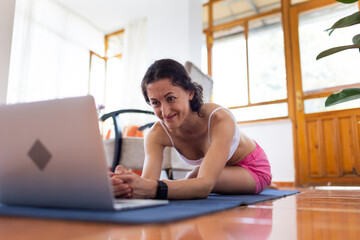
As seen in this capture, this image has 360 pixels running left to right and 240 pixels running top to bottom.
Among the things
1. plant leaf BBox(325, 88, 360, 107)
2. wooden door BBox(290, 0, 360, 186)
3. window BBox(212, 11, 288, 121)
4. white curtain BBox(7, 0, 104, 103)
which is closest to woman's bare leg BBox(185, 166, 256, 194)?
plant leaf BBox(325, 88, 360, 107)

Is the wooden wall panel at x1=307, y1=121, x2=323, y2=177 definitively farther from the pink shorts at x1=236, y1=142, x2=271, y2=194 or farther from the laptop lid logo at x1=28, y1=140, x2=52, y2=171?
the laptop lid logo at x1=28, y1=140, x2=52, y2=171

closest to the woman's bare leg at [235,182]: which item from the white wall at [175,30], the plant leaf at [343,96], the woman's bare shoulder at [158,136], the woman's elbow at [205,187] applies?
the woman's bare shoulder at [158,136]

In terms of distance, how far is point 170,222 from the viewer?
55 cm

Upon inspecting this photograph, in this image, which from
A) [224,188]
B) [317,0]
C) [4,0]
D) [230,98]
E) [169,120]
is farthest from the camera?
[230,98]

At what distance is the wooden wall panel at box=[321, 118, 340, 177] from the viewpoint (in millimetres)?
3871

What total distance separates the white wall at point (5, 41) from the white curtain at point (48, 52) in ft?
9.70

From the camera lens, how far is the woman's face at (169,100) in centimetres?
119

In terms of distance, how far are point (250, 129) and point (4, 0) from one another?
11.8 ft

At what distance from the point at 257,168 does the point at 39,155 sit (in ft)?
3.97

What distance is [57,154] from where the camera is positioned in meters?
0.64

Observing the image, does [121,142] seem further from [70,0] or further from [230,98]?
[70,0]

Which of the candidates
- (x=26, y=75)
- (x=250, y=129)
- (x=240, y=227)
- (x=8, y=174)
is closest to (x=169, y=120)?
(x=8, y=174)

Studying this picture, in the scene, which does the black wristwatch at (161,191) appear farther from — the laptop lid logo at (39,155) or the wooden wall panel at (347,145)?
the wooden wall panel at (347,145)

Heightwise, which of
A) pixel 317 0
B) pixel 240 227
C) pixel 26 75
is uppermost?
pixel 317 0
